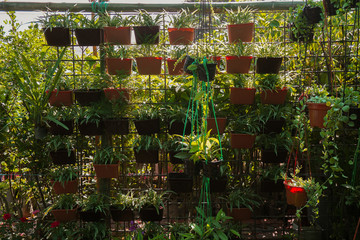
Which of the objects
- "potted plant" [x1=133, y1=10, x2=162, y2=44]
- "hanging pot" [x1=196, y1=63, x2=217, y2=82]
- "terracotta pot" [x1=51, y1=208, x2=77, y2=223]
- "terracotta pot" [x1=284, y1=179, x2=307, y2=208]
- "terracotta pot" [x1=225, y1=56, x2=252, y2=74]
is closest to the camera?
"hanging pot" [x1=196, y1=63, x2=217, y2=82]

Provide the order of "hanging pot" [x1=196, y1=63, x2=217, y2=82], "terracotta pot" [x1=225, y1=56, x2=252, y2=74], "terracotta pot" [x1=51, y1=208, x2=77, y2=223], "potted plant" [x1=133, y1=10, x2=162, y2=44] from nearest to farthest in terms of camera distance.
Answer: "hanging pot" [x1=196, y1=63, x2=217, y2=82] < "terracotta pot" [x1=225, y1=56, x2=252, y2=74] < "potted plant" [x1=133, y1=10, x2=162, y2=44] < "terracotta pot" [x1=51, y1=208, x2=77, y2=223]

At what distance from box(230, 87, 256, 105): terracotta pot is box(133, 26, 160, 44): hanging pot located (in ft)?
2.45

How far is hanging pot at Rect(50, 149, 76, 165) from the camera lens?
11.5 ft

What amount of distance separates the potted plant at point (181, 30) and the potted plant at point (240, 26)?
31 cm

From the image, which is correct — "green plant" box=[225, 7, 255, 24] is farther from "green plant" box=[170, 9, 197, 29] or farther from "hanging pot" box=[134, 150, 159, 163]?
"hanging pot" box=[134, 150, 159, 163]

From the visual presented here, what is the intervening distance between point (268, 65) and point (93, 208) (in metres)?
1.83

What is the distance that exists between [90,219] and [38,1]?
6.22 ft

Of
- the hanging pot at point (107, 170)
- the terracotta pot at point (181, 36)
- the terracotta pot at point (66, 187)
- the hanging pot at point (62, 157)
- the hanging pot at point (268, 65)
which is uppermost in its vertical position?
the terracotta pot at point (181, 36)

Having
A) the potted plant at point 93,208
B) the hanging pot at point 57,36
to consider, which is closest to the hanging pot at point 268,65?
the hanging pot at point 57,36

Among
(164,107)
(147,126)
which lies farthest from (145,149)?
(164,107)

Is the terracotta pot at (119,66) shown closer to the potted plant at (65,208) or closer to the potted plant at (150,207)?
the potted plant at (150,207)

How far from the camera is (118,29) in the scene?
3.41m

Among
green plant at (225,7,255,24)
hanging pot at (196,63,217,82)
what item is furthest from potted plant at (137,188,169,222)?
green plant at (225,7,255,24)

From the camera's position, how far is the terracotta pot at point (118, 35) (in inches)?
134
